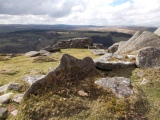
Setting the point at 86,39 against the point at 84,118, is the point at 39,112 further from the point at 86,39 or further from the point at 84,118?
the point at 86,39

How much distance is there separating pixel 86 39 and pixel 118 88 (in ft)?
195

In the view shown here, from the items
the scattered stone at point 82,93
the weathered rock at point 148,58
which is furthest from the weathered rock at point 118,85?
the weathered rock at point 148,58

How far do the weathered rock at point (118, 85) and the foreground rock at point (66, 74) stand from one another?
6.57ft

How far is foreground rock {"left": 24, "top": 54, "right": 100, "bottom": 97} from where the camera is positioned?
16.8 m

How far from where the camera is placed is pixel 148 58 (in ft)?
84.4

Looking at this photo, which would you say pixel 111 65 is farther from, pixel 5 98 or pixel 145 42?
pixel 5 98

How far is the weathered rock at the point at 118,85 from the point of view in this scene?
55.9 ft

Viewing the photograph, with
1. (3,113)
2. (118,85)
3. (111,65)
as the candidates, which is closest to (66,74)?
(118,85)

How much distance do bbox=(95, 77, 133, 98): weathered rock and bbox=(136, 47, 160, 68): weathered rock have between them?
24.2ft

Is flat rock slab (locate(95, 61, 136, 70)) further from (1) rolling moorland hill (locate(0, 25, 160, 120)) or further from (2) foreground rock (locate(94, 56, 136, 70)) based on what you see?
(1) rolling moorland hill (locate(0, 25, 160, 120))

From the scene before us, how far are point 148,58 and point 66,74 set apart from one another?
11.8m

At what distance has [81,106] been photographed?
15.1 metres

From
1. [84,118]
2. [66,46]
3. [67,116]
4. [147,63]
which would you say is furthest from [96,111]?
[66,46]

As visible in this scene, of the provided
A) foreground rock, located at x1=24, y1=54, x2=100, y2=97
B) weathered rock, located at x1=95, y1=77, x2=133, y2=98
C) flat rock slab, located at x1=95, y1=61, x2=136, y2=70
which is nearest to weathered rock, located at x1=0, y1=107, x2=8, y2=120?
foreground rock, located at x1=24, y1=54, x2=100, y2=97
